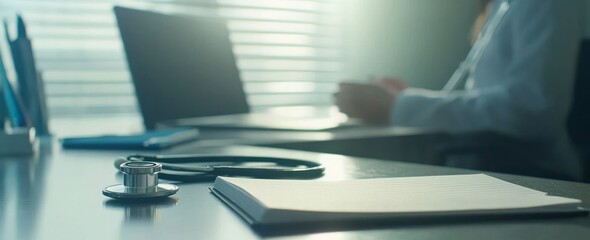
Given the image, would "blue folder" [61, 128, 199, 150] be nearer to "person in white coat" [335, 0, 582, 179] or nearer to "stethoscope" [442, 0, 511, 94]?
"person in white coat" [335, 0, 582, 179]

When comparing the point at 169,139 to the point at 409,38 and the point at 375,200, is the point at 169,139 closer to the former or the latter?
the point at 375,200

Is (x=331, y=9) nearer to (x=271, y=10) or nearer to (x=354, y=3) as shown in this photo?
(x=354, y=3)

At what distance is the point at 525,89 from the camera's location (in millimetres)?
Answer: 1735

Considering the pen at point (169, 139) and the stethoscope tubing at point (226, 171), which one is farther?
the pen at point (169, 139)

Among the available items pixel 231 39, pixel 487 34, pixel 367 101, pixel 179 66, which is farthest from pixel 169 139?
pixel 231 39

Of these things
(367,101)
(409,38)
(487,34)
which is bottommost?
(367,101)

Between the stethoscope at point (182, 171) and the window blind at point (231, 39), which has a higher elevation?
the window blind at point (231, 39)

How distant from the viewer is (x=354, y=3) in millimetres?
2855

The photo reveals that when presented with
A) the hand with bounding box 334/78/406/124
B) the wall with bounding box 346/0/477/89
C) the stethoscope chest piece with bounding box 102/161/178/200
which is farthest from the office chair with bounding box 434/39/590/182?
the stethoscope chest piece with bounding box 102/161/178/200

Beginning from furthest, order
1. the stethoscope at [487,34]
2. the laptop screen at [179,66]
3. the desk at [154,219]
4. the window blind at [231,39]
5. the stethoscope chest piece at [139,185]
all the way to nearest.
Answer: the window blind at [231,39]
the stethoscope at [487,34]
the laptop screen at [179,66]
the stethoscope chest piece at [139,185]
the desk at [154,219]

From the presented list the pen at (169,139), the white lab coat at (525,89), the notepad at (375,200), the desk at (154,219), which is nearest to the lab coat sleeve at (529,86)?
the white lab coat at (525,89)

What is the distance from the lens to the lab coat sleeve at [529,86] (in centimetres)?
172

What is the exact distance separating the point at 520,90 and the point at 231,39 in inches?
40.0

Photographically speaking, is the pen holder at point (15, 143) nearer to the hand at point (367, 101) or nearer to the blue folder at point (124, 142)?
the blue folder at point (124, 142)
